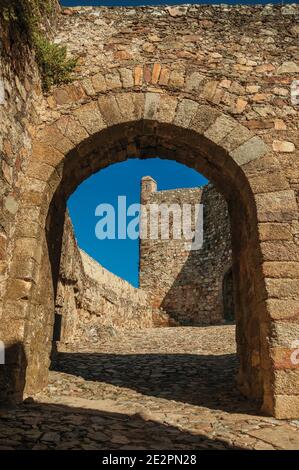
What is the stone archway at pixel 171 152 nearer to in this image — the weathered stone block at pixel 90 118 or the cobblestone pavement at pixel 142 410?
the weathered stone block at pixel 90 118

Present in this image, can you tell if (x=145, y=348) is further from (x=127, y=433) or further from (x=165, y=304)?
(x=165, y=304)

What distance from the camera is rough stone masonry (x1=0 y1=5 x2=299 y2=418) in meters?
3.72

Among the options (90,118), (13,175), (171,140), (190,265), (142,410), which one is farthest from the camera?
(190,265)

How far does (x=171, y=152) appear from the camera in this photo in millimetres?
5195

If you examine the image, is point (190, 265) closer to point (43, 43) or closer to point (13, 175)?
point (43, 43)

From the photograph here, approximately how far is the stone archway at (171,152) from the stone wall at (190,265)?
10508 millimetres

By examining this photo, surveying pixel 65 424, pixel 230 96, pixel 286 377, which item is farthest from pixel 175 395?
pixel 230 96

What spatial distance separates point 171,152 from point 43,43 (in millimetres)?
2024

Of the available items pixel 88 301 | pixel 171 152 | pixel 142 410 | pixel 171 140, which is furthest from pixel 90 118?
pixel 88 301

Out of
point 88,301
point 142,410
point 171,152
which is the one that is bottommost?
point 142,410

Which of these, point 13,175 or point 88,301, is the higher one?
point 13,175

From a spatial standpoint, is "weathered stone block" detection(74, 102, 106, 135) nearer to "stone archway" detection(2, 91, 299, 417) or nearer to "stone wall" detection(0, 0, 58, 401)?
"stone archway" detection(2, 91, 299, 417)

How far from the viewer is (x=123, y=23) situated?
4969 millimetres

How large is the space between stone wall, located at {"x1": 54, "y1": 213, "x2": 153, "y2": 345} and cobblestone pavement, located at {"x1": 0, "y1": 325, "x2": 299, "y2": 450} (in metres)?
1.57
